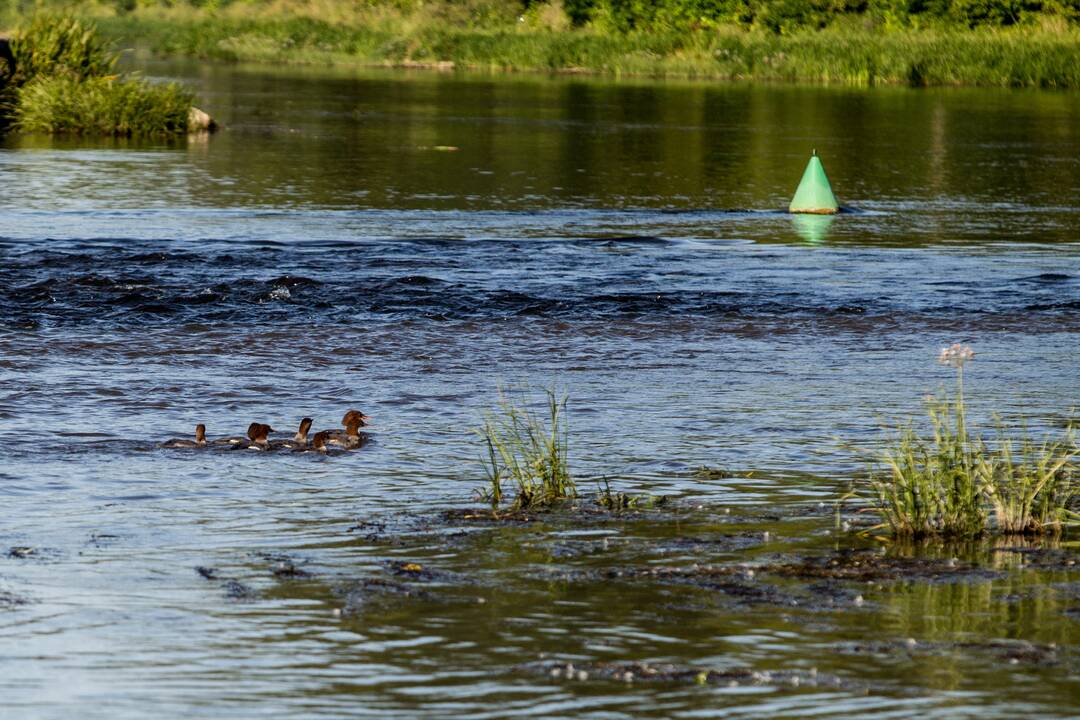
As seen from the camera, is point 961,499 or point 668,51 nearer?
point 961,499

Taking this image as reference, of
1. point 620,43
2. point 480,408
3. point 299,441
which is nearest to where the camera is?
point 299,441

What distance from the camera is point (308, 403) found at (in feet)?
36.8

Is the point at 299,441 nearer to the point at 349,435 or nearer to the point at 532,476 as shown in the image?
the point at 349,435

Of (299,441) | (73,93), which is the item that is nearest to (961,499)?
(299,441)

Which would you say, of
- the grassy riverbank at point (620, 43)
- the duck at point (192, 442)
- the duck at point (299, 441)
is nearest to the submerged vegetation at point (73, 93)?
the duck at point (192, 442)

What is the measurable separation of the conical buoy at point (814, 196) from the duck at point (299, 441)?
14.1m

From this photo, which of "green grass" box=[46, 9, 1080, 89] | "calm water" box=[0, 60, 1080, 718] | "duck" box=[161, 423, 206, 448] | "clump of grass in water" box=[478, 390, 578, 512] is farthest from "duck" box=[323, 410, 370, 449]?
"green grass" box=[46, 9, 1080, 89]

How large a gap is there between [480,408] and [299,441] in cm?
169

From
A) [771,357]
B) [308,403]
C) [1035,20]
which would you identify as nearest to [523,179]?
[771,357]

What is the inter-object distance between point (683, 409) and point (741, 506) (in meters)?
2.54

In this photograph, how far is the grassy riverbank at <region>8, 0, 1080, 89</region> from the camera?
183 ft

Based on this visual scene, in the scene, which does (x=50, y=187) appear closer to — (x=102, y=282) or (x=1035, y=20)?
(x=102, y=282)

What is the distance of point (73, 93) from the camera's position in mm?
33188

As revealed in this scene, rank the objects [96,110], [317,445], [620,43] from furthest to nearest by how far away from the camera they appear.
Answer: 1. [620,43]
2. [96,110]
3. [317,445]
